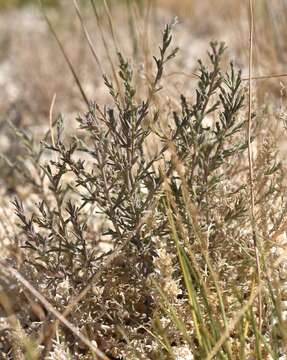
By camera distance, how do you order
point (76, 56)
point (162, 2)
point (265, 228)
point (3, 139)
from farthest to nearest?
point (162, 2) → point (76, 56) → point (3, 139) → point (265, 228)

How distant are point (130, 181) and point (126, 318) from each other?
32cm

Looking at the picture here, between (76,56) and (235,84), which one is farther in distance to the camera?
(76,56)

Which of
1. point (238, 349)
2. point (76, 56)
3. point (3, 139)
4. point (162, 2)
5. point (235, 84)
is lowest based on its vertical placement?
point (238, 349)

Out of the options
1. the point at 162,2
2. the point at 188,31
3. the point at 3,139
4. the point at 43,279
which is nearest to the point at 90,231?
the point at 43,279

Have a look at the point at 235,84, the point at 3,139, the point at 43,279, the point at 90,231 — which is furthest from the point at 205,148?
the point at 3,139

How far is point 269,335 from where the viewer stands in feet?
4.16

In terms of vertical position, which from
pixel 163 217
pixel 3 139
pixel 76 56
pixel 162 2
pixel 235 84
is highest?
pixel 162 2

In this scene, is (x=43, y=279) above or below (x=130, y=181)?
below

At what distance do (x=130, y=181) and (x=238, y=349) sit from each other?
0.40m

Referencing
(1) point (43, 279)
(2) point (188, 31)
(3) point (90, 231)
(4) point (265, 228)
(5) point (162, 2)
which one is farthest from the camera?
(5) point (162, 2)

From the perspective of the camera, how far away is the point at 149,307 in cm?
142

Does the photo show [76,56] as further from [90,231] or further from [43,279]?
[43,279]

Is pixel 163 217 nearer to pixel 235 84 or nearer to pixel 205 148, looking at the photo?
pixel 205 148

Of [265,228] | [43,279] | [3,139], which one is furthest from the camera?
[3,139]
